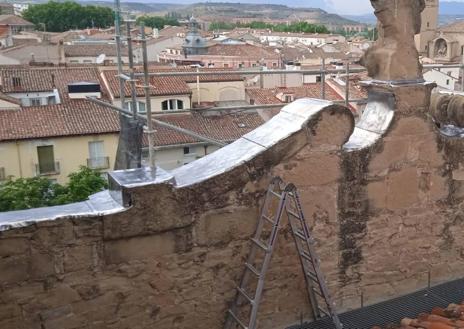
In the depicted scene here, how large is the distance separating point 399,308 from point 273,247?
1.37 metres

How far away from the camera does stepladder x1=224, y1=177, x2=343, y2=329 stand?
3662mm

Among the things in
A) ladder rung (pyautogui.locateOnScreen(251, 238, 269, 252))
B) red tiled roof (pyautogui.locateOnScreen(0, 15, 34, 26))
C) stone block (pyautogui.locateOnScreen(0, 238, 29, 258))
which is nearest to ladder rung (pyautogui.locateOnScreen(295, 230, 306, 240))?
ladder rung (pyautogui.locateOnScreen(251, 238, 269, 252))

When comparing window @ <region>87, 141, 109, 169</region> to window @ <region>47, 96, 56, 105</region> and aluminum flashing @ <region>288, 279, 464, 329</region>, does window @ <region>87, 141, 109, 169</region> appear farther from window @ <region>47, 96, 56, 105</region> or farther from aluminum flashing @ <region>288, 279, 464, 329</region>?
aluminum flashing @ <region>288, 279, 464, 329</region>

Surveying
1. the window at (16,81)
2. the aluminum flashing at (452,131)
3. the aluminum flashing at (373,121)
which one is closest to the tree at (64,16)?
the window at (16,81)

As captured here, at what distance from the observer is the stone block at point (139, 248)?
337 cm

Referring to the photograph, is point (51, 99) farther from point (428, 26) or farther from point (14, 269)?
point (428, 26)

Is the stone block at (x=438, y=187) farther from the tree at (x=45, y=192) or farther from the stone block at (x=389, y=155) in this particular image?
the tree at (x=45, y=192)

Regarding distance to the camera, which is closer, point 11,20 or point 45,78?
point 45,78

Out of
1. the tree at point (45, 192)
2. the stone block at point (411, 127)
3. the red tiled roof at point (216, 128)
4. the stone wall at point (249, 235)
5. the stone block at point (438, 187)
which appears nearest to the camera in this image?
the stone wall at point (249, 235)

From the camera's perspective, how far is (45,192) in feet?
56.5

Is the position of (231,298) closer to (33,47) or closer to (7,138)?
(7,138)

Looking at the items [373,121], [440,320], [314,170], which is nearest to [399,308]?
[440,320]

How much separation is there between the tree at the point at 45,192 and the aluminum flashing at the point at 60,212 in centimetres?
1249

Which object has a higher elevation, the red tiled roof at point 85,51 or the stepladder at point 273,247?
the red tiled roof at point 85,51
